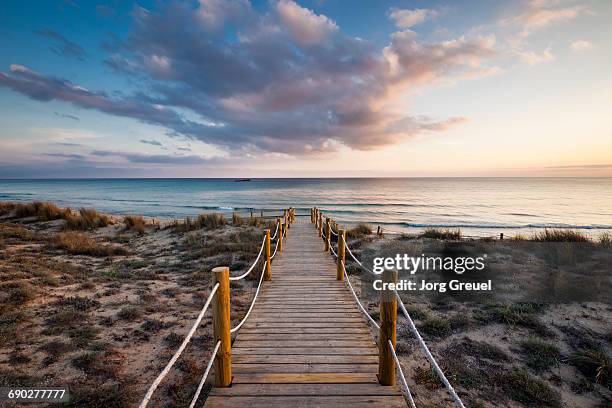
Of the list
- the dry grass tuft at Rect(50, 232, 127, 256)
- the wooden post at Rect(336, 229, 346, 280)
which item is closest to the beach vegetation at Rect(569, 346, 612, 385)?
the wooden post at Rect(336, 229, 346, 280)

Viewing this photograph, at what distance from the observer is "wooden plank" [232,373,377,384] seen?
321 cm

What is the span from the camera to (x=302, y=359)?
369 cm

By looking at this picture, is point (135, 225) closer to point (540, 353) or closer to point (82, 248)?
point (82, 248)

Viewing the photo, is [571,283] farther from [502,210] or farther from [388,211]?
[502,210]

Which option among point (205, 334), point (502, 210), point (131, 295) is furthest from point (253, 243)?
point (502, 210)

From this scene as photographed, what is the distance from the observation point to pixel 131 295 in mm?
7340

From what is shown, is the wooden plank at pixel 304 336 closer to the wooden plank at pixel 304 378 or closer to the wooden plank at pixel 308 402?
the wooden plank at pixel 304 378

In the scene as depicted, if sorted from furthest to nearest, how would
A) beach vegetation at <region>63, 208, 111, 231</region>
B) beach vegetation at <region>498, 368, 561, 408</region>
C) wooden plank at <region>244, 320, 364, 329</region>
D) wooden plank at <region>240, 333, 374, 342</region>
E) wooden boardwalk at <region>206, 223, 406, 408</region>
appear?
1. beach vegetation at <region>63, 208, 111, 231</region>
2. wooden plank at <region>244, 320, 364, 329</region>
3. wooden plank at <region>240, 333, 374, 342</region>
4. beach vegetation at <region>498, 368, 561, 408</region>
5. wooden boardwalk at <region>206, 223, 406, 408</region>

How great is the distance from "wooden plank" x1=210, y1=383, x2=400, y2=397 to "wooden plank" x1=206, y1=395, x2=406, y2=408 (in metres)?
0.05

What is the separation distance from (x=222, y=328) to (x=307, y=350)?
1.46 m

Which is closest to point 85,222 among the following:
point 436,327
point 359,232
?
point 359,232

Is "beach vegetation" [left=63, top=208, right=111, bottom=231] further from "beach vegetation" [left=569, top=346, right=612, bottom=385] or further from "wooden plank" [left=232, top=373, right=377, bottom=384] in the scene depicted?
"beach vegetation" [left=569, top=346, right=612, bottom=385]

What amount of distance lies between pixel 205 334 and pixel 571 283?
10.1 meters

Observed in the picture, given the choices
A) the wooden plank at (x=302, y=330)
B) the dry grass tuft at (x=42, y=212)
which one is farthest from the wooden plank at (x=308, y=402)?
the dry grass tuft at (x=42, y=212)
